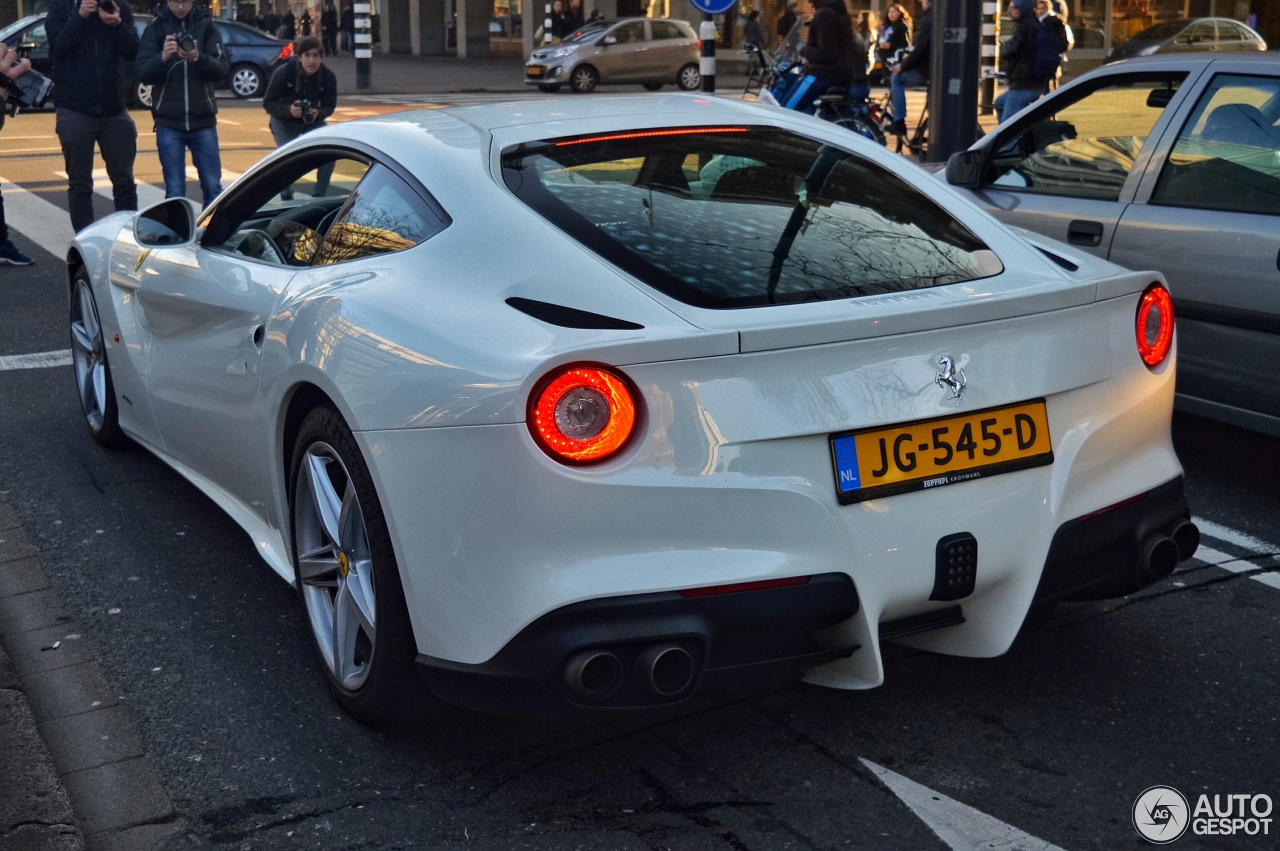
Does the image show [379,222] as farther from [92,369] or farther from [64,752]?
[92,369]

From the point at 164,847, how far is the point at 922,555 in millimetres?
1606

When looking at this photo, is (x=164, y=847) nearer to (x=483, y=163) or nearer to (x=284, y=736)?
(x=284, y=736)

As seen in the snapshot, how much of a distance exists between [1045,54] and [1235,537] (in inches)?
381

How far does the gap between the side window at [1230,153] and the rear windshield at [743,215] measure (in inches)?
70.7

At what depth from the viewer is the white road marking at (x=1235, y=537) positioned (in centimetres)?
456

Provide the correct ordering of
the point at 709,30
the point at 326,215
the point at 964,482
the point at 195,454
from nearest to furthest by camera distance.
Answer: the point at 964,482 < the point at 326,215 < the point at 195,454 < the point at 709,30

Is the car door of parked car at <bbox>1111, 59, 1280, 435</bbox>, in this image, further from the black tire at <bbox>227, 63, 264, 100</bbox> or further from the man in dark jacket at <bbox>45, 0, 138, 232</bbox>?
the black tire at <bbox>227, 63, 264, 100</bbox>

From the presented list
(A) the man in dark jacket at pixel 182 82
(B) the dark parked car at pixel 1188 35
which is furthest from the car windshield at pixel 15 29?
(B) the dark parked car at pixel 1188 35

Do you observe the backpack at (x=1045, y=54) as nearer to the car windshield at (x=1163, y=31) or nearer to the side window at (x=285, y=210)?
the side window at (x=285, y=210)

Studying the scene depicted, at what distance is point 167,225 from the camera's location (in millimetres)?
4656

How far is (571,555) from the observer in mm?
2736

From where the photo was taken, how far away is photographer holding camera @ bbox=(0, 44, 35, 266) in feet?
26.5

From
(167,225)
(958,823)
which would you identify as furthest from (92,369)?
(958,823)

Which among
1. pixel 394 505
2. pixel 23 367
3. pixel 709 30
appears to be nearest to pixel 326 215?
pixel 394 505
